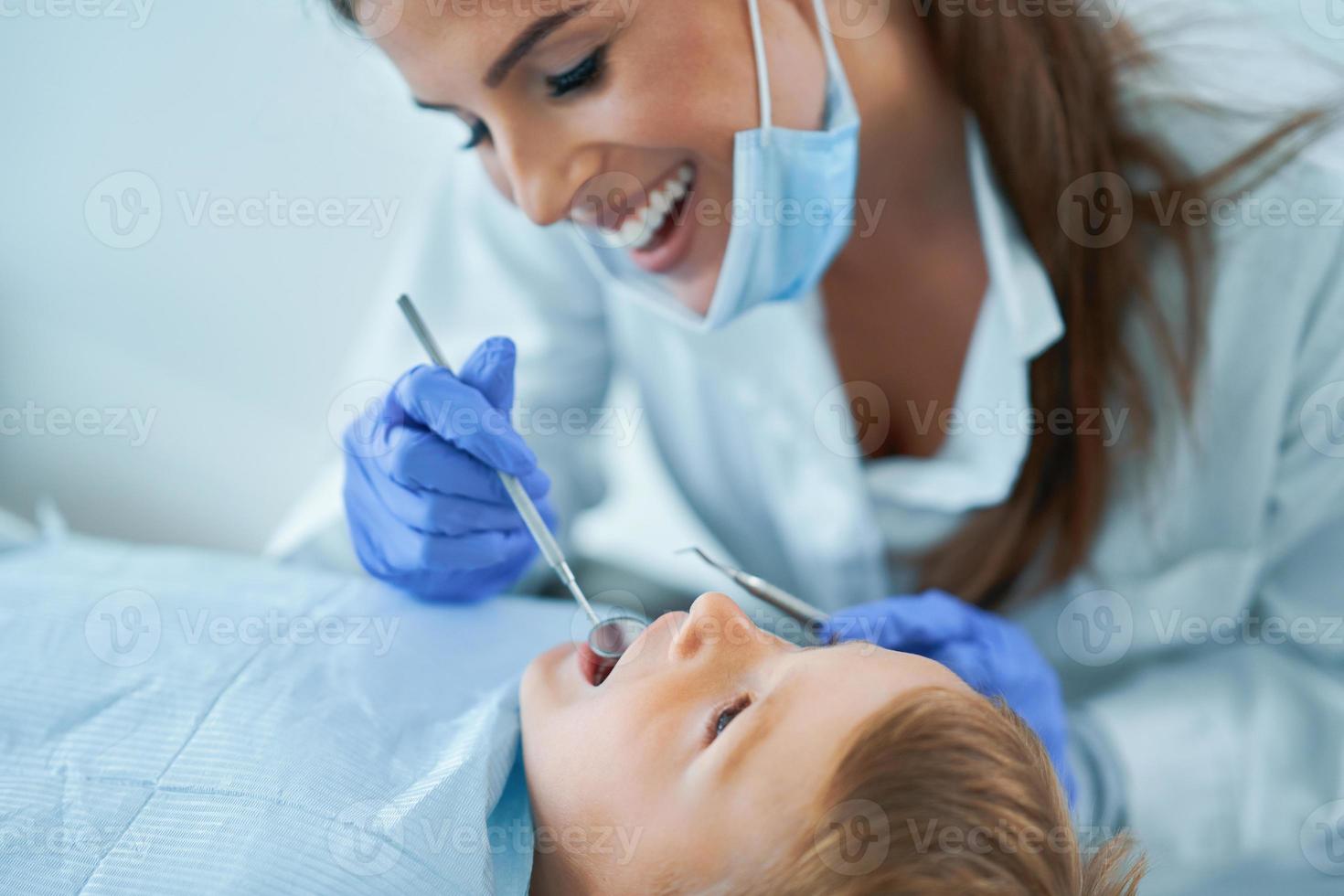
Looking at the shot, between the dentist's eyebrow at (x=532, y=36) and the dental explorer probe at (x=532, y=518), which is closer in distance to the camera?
the dentist's eyebrow at (x=532, y=36)

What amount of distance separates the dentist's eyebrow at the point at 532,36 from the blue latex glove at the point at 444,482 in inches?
10.6

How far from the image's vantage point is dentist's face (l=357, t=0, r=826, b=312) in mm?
893

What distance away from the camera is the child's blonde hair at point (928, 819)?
73cm

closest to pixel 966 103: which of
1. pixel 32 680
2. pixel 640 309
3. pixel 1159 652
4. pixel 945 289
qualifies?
pixel 945 289

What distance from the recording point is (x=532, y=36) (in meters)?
0.89

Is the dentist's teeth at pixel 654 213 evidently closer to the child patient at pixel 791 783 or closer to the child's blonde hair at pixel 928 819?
the child patient at pixel 791 783

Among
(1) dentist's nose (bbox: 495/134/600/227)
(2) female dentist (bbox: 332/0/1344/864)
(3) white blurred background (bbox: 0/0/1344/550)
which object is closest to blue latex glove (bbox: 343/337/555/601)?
(2) female dentist (bbox: 332/0/1344/864)

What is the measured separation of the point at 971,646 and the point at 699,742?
470 millimetres

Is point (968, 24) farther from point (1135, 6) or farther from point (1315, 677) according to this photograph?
point (1315, 677)

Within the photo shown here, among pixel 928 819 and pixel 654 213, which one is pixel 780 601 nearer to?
pixel 928 819

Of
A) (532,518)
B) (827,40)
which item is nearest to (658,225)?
(827,40)

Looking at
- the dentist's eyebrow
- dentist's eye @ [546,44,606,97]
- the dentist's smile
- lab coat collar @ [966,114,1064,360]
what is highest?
the dentist's eyebrow

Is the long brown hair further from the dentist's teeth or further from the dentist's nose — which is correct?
the dentist's nose

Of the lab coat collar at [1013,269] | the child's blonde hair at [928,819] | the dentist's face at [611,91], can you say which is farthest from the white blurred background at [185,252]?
the child's blonde hair at [928,819]
